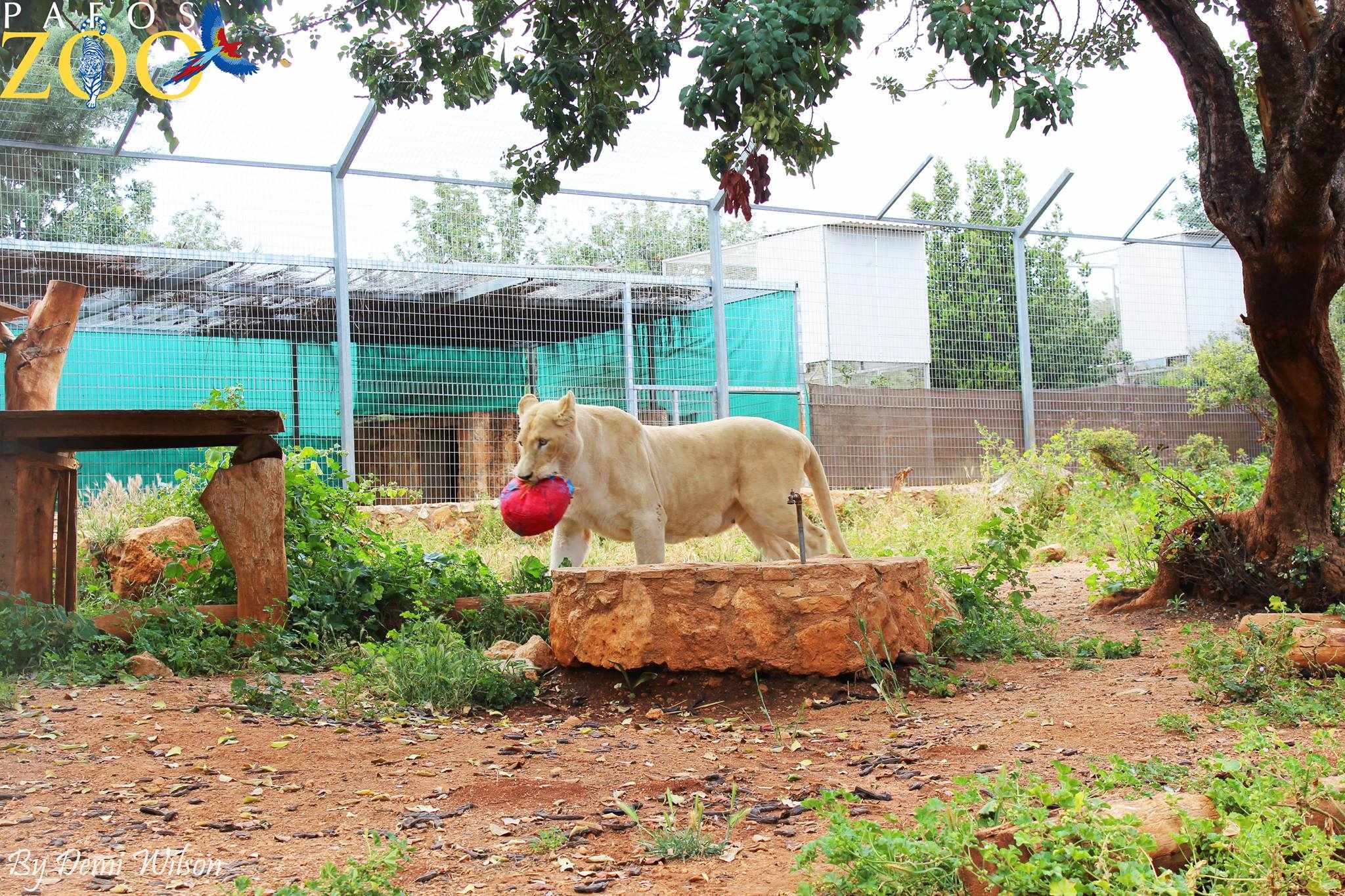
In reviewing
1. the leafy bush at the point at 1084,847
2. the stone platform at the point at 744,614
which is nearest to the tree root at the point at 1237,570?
the stone platform at the point at 744,614

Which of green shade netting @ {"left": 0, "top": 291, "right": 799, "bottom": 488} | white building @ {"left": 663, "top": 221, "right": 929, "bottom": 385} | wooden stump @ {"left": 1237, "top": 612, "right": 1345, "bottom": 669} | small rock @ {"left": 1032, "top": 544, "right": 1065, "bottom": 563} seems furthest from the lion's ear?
white building @ {"left": 663, "top": 221, "right": 929, "bottom": 385}

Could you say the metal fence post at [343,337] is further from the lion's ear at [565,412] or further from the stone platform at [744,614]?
the stone platform at [744,614]

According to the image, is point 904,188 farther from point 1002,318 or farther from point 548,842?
point 548,842

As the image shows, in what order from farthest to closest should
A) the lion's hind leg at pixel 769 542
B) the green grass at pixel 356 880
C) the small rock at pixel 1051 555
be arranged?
the small rock at pixel 1051 555, the lion's hind leg at pixel 769 542, the green grass at pixel 356 880

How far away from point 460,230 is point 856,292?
4.77 m

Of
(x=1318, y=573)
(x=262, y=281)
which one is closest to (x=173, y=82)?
(x=262, y=281)

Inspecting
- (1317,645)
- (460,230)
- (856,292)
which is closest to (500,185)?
(460,230)

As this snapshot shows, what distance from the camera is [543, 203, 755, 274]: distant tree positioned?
37.9 ft

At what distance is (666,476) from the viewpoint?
6.87 metres

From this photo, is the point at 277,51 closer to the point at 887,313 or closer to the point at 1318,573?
the point at 1318,573

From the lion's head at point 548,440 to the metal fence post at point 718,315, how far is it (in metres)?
5.08

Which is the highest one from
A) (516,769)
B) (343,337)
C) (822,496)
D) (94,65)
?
(94,65)

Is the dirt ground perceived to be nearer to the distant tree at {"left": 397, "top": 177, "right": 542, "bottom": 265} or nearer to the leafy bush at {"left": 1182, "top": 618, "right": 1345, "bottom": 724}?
the leafy bush at {"left": 1182, "top": 618, "right": 1345, "bottom": 724}

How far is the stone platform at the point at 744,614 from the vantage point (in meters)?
5.07
